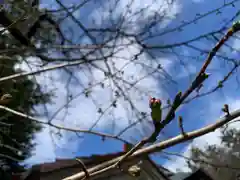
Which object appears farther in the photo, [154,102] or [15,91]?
[15,91]

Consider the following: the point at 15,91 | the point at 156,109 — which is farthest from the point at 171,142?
the point at 15,91

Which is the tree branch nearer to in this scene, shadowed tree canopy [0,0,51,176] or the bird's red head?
the bird's red head

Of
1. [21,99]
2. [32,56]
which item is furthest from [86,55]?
[21,99]

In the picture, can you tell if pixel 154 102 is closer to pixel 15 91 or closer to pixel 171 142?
pixel 171 142

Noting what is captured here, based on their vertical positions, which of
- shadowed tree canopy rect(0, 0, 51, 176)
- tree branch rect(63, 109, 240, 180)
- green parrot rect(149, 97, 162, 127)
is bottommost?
tree branch rect(63, 109, 240, 180)

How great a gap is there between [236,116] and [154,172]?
9.38m

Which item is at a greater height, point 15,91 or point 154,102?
point 15,91

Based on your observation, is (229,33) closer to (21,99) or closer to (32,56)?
(32,56)

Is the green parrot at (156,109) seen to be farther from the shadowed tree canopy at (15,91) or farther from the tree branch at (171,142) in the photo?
the shadowed tree canopy at (15,91)

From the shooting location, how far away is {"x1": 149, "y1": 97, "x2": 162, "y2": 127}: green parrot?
0.90 meters

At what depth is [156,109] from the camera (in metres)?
0.93

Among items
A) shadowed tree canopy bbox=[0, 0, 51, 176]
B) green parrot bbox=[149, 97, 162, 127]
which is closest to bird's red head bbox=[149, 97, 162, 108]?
green parrot bbox=[149, 97, 162, 127]

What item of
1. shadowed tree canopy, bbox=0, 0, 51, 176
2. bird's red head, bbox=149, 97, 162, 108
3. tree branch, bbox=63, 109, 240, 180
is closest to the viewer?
bird's red head, bbox=149, 97, 162, 108

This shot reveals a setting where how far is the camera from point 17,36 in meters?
3.94
